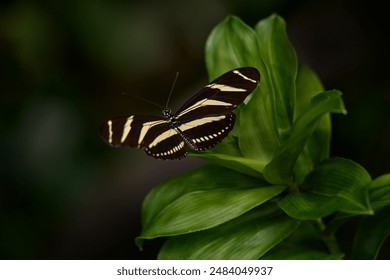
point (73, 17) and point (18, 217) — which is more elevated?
point (73, 17)

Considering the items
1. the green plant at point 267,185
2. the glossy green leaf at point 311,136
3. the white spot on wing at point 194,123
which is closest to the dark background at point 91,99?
the glossy green leaf at point 311,136

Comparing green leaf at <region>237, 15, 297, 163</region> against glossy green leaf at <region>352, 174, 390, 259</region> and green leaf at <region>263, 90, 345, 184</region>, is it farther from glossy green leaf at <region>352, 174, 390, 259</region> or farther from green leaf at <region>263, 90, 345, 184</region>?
glossy green leaf at <region>352, 174, 390, 259</region>

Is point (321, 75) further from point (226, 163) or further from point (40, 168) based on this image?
point (40, 168)

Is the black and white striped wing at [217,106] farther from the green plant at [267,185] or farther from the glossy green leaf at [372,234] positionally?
the glossy green leaf at [372,234]

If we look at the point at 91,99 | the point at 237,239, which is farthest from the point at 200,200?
the point at 91,99

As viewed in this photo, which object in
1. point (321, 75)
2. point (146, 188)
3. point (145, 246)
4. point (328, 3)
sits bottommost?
point (145, 246)
